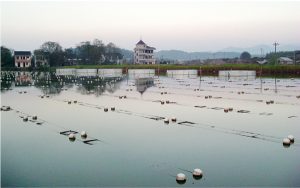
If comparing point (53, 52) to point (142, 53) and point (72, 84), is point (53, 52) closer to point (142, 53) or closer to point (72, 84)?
point (142, 53)

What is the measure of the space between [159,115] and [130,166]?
17.3 feet

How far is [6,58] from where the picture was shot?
61.4 metres

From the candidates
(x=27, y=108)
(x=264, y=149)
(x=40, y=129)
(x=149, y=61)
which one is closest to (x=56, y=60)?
(x=149, y=61)

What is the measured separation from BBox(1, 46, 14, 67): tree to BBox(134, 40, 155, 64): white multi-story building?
85.4 feet

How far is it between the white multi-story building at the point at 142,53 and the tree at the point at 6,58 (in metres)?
26.0

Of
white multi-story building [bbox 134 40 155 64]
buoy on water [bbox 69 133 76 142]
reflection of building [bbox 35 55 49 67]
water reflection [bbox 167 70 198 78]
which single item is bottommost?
buoy on water [bbox 69 133 76 142]

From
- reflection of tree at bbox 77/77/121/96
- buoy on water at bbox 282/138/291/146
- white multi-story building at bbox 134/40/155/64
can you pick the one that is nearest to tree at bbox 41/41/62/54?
white multi-story building at bbox 134/40/155/64

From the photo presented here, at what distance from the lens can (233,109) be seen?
1212cm

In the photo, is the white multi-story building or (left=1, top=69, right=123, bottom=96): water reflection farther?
the white multi-story building

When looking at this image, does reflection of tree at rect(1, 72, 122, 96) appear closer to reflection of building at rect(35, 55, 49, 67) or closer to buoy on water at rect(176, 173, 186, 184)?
buoy on water at rect(176, 173, 186, 184)

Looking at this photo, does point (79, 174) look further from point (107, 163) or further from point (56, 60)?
point (56, 60)

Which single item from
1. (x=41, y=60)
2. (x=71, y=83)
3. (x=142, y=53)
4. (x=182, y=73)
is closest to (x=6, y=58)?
(x=41, y=60)

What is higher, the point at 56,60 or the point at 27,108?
the point at 56,60

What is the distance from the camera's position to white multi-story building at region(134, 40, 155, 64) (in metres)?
73.4
